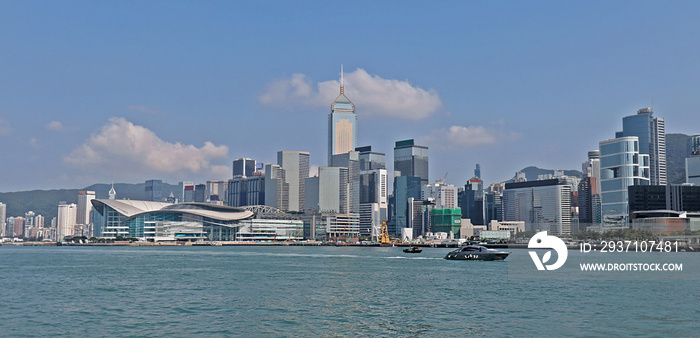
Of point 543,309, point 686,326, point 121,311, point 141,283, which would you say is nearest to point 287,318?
point 121,311

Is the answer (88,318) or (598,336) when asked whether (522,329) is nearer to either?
(598,336)

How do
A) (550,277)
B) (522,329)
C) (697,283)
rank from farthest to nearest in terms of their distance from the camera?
(550,277), (697,283), (522,329)

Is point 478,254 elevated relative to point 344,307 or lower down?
elevated

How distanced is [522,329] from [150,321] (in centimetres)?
1989

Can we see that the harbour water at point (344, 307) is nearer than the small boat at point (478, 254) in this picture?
Yes

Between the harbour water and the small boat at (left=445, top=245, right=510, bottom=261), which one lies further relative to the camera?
the small boat at (left=445, top=245, right=510, bottom=261)

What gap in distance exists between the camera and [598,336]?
30000 millimetres

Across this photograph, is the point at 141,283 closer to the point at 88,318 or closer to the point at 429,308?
the point at 88,318

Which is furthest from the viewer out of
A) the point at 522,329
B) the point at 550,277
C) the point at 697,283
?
the point at 550,277

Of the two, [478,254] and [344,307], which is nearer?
[344,307]

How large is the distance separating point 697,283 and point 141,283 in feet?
166

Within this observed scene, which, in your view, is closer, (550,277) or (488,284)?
→ (488,284)

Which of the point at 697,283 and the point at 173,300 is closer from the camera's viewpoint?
the point at 173,300

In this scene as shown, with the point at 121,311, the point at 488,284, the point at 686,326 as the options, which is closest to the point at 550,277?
the point at 488,284
